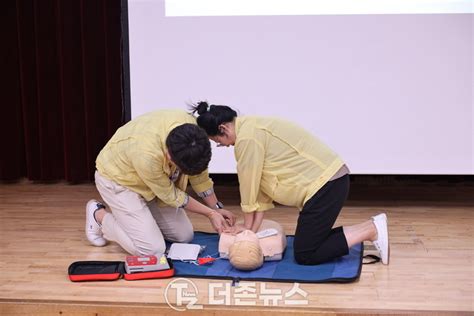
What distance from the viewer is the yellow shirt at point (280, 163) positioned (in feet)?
9.27

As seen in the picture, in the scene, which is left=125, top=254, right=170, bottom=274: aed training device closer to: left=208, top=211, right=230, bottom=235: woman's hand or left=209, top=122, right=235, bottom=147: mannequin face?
left=208, top=211, right=230, bottom=235: woman's hand

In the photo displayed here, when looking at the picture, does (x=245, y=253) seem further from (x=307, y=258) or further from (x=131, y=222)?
(x=131, y=222)

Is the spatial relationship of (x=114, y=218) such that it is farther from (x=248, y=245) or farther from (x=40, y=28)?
(x=40, y=28)

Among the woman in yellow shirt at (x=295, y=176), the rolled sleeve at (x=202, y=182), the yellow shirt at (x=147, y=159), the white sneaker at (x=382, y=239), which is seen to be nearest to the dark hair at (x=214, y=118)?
the woman in yellow shirt at (x=295, y=176)

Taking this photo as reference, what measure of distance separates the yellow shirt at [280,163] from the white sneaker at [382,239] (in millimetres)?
291

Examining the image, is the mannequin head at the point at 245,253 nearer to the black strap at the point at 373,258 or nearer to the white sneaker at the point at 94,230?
the black strap at the point at 373,258

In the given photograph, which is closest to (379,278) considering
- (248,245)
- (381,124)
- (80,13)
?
(248,245)

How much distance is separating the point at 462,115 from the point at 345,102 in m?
0.64

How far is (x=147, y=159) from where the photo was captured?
9.18 ft

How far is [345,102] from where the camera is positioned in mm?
3910

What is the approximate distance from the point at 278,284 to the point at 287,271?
0.13m

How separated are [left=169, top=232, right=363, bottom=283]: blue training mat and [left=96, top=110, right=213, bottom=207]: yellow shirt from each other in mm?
293

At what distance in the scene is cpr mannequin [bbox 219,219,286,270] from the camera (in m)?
2.82

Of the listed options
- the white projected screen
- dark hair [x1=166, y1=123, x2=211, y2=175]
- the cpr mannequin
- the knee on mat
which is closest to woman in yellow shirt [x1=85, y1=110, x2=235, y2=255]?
dark hair [x1=166, y1=123, x2=211, y2=175]
